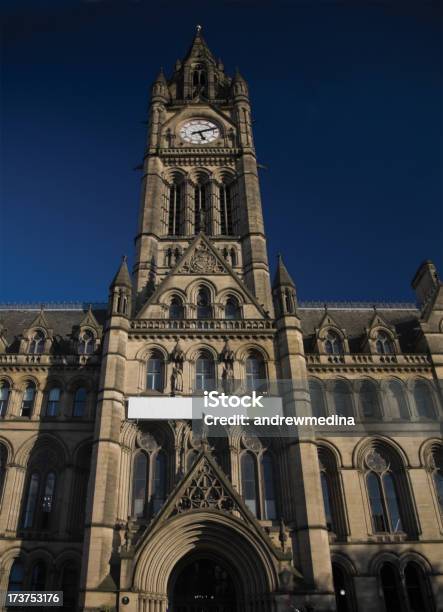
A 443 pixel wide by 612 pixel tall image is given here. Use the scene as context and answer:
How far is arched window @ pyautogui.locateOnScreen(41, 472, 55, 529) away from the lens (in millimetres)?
25719

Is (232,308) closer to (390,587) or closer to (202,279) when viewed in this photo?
(202,279)

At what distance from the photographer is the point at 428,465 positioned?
89.2 ft

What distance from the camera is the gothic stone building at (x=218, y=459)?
72.1 feet

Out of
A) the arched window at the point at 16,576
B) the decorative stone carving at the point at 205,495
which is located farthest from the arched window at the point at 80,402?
the decorative stone carving at the point at 205,495

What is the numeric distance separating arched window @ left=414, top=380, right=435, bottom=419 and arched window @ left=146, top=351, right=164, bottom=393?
1436 cm

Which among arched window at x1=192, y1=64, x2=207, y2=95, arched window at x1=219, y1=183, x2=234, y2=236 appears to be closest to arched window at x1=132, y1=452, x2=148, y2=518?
arched window at x1=219, y1=183, x2=234, y2=236

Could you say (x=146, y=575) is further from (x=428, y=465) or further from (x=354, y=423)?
(x=428, y=465)

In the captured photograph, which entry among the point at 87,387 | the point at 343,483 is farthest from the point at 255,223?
the point at 343,483

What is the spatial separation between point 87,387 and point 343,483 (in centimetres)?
1468

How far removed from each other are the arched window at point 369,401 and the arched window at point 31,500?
1778 centimetres

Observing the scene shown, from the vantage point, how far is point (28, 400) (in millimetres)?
28781

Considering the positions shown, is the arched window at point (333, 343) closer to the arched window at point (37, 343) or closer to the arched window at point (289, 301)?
the arched window at point (289, 301)

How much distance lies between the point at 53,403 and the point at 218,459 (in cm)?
997
